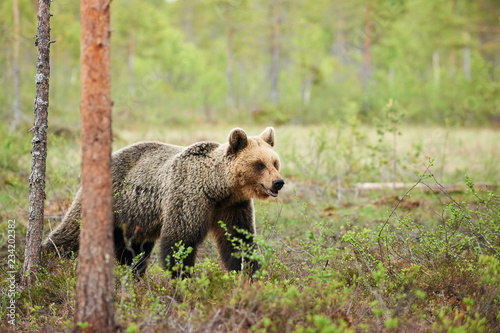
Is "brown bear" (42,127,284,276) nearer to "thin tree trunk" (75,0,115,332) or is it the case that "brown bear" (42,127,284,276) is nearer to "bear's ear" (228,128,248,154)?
"bear's ear" (228,128,248,154)

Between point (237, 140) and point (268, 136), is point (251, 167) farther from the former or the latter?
point (268, 136)

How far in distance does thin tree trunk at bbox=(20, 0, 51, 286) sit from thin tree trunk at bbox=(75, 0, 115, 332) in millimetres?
1652

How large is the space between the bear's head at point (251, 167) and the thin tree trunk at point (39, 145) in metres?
2.03

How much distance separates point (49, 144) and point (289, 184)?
5.37m

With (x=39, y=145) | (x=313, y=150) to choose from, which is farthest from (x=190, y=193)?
(x=313, y=150)

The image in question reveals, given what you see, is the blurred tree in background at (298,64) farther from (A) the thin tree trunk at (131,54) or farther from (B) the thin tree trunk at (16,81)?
(B) the thin tree trunk at (16,81)

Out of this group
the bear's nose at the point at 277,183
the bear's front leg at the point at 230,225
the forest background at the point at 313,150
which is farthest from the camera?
the bear's front leg at the point at 230,225

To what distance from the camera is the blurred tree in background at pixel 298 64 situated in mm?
24408

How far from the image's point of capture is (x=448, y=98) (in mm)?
25375

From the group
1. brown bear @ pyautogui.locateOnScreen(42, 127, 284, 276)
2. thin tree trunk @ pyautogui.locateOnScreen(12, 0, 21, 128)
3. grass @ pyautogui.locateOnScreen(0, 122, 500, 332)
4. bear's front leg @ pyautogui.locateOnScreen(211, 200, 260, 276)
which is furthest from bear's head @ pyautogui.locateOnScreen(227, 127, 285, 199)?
thin tree trunk @ pyautogui.locateOnScreen(12, 0, 21, 128)

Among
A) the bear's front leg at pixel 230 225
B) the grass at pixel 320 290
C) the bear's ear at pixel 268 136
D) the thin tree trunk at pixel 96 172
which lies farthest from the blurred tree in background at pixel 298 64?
the thin tree trunk at pixel 96 172

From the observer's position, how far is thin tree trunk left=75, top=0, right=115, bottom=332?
10.6ft

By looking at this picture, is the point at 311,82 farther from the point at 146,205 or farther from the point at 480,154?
the point at 146,205

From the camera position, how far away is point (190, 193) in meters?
4.94
